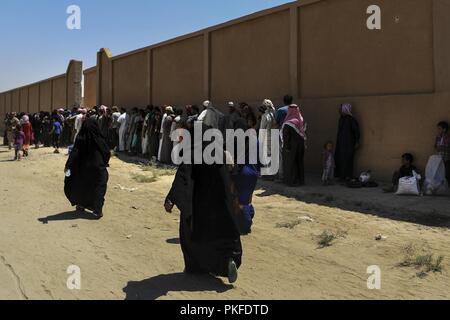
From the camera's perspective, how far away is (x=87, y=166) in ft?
24.3

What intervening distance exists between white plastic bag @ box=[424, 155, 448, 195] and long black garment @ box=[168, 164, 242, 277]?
448cm

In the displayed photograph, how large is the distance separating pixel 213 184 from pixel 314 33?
6652mm

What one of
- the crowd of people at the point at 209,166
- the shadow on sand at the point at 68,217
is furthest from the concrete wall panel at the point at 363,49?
the shadow on sand at the point at 68,217

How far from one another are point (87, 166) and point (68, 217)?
2.58 feet

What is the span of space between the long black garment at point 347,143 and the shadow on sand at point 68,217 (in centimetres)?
457

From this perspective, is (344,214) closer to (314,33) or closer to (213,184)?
(213,184)

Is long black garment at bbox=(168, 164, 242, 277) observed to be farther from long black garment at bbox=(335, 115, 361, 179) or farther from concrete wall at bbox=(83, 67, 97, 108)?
concrete wall at bbox=(83, 67, 97, 108)

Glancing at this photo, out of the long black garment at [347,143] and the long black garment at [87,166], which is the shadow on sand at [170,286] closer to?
the long black garment at [87,166]

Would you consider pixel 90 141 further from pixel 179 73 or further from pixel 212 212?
pixel 179 73

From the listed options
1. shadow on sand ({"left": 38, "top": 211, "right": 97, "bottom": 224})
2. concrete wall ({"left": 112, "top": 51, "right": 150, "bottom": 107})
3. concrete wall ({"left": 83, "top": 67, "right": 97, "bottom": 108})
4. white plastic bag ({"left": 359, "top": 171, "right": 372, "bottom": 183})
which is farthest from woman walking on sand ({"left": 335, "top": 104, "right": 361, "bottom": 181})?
concrete wall ({"left": 83, "top": 67, "right": 97, "bottom": 108})

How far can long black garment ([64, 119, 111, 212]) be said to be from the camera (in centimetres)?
734

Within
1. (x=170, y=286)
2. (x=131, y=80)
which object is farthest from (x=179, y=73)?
(x=170, y=286)
